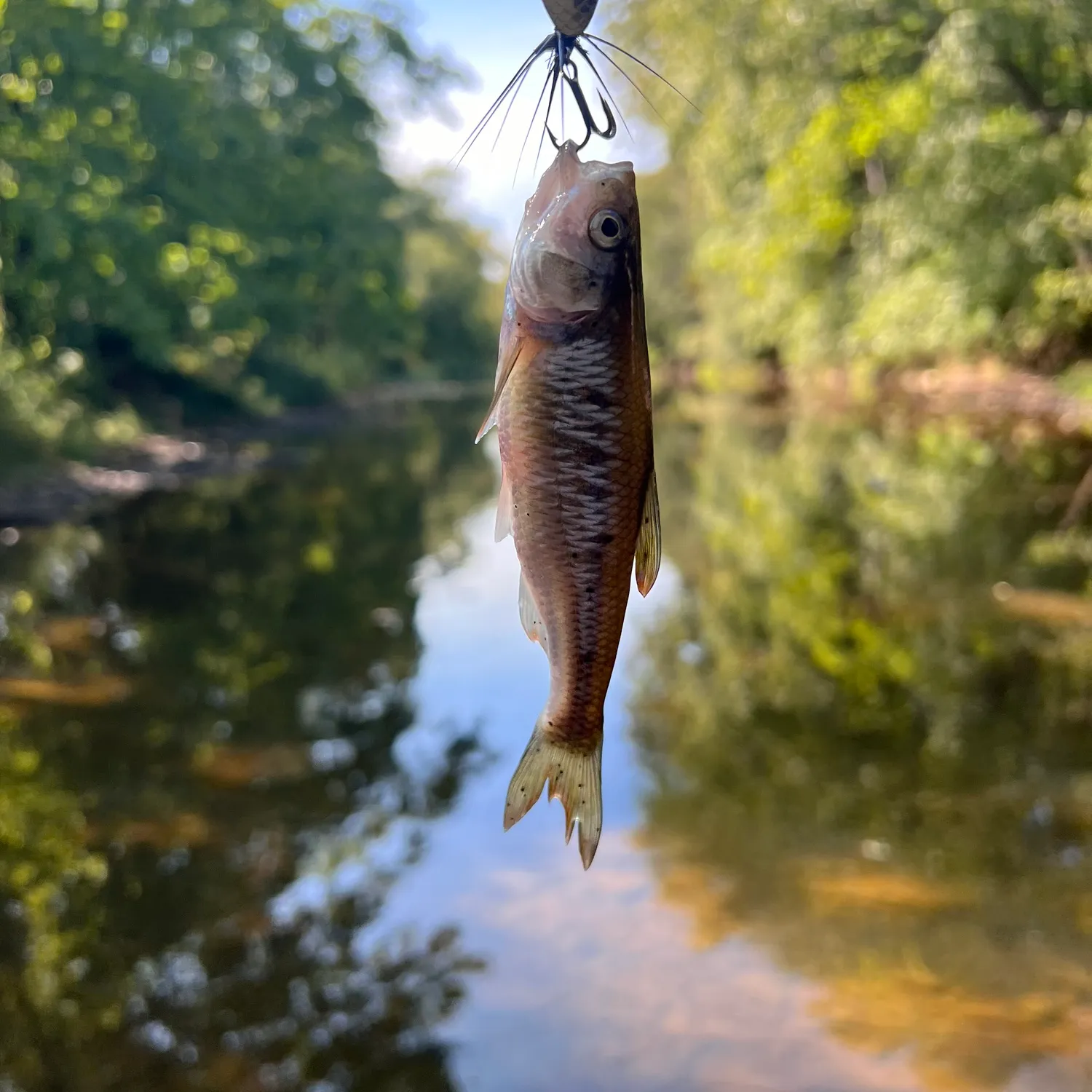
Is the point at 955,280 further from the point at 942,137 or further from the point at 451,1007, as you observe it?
the point at 451,1007

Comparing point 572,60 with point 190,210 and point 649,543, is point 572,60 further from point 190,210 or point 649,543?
point 190,210

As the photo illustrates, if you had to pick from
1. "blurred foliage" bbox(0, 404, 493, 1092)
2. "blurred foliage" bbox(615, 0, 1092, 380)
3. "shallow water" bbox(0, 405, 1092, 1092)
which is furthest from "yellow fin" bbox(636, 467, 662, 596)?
"blurred foliage" bbox(615, 0, 1092, 380)

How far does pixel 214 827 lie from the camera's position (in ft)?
27.0

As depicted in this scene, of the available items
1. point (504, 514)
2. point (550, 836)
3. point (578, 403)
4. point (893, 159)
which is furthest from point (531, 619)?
point (893, 159)

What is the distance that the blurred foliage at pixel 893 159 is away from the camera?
18562mm

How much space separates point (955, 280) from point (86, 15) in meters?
18.6

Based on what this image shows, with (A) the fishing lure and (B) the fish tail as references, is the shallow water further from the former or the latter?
(A) the fishing lure

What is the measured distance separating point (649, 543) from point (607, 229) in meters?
0.51

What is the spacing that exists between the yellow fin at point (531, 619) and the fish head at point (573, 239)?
48cm

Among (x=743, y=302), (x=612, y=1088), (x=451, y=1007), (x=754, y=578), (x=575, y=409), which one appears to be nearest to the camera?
(x=575, y=409)

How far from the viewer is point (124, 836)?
8117mm

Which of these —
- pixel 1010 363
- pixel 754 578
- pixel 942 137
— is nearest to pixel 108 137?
pixel 942 137

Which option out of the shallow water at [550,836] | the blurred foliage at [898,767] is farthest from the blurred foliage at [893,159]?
the shallow water at [550,836]

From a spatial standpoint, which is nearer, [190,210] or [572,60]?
[572,60]
